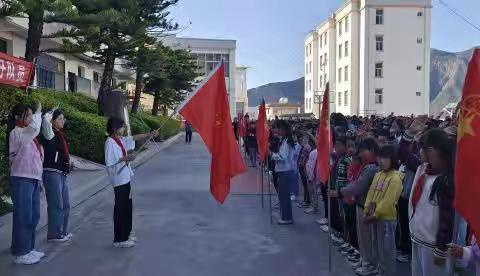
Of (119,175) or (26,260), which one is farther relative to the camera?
(119,175)

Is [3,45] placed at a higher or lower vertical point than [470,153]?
higher

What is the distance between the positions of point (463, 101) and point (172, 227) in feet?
18.8

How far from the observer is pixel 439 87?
68375 mm

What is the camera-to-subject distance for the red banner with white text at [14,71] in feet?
26.0

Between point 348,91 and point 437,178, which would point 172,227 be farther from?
point 348,91

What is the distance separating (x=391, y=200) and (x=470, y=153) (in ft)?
6.93

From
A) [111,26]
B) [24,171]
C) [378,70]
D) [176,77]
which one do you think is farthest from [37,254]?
[378,70]

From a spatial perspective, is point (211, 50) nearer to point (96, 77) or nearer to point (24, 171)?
point (96, 77)

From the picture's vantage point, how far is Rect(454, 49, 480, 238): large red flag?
2.57m

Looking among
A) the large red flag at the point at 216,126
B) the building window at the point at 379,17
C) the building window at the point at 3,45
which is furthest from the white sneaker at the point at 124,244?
the building window at the point at 379,17

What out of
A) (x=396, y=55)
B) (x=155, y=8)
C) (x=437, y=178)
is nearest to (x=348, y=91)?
(x=396, y=55)

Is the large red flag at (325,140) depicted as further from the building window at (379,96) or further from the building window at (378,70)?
the building window at (378,70)

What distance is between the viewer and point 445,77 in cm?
6719

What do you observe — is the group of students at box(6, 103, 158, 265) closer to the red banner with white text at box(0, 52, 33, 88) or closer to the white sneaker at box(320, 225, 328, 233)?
the red banner with white text at box(0, 52, 33, 88)
